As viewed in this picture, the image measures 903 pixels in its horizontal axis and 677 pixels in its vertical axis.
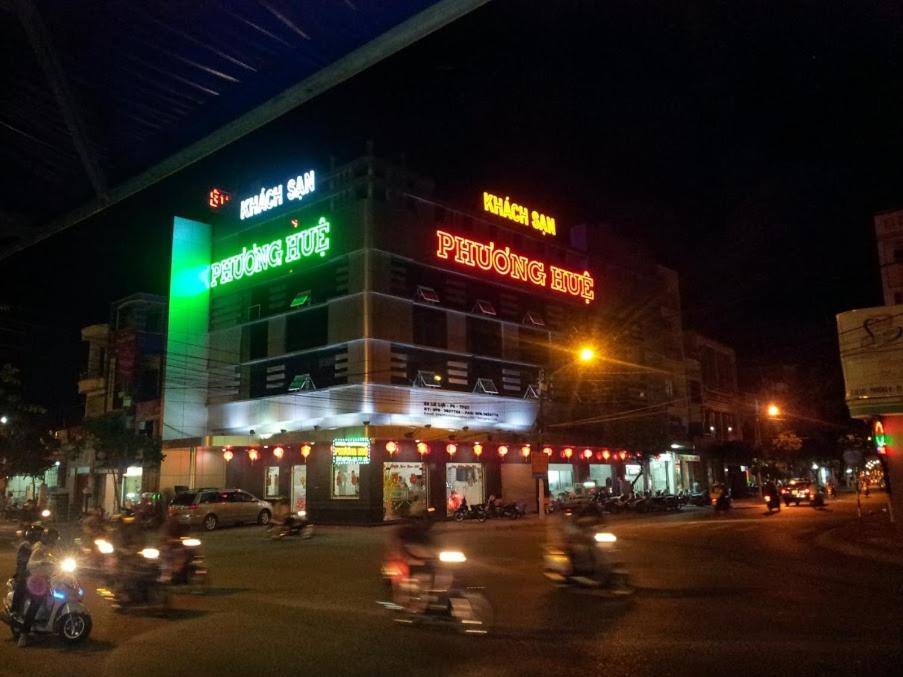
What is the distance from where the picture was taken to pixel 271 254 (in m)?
36.9

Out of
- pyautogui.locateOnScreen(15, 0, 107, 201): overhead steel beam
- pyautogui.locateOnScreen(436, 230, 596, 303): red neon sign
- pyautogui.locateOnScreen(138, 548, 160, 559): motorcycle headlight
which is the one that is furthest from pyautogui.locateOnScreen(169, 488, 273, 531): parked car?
pyautogui.locateOnScreen(15, 0, 107, 201): overhead steel beam

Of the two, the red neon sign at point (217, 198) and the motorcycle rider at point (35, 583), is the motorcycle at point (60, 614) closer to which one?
the motorcycle rider at point (35, 583)

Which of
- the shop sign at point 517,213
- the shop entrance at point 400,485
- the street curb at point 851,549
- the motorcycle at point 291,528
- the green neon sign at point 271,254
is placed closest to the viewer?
the street curb at point 851,549

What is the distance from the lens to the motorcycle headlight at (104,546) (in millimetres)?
12423

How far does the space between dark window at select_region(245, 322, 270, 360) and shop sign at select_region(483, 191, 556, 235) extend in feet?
43.4

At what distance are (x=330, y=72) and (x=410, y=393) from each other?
31.3m

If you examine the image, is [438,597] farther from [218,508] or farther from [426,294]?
[426,294]

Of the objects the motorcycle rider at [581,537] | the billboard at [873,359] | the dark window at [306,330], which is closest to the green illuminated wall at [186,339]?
the dark window at [306,330]

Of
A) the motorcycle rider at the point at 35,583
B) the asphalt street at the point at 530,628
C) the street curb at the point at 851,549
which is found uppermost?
the motorcycle rider at the point at 35,583

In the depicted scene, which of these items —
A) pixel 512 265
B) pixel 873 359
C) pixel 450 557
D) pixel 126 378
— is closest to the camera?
pixel 450 557

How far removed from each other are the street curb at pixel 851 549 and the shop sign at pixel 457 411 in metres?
17.4

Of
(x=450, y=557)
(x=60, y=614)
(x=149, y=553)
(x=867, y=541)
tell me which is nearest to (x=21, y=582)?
(x=60, y=614)

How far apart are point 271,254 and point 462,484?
14987 mm

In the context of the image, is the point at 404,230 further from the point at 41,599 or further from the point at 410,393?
the point at 41,599
